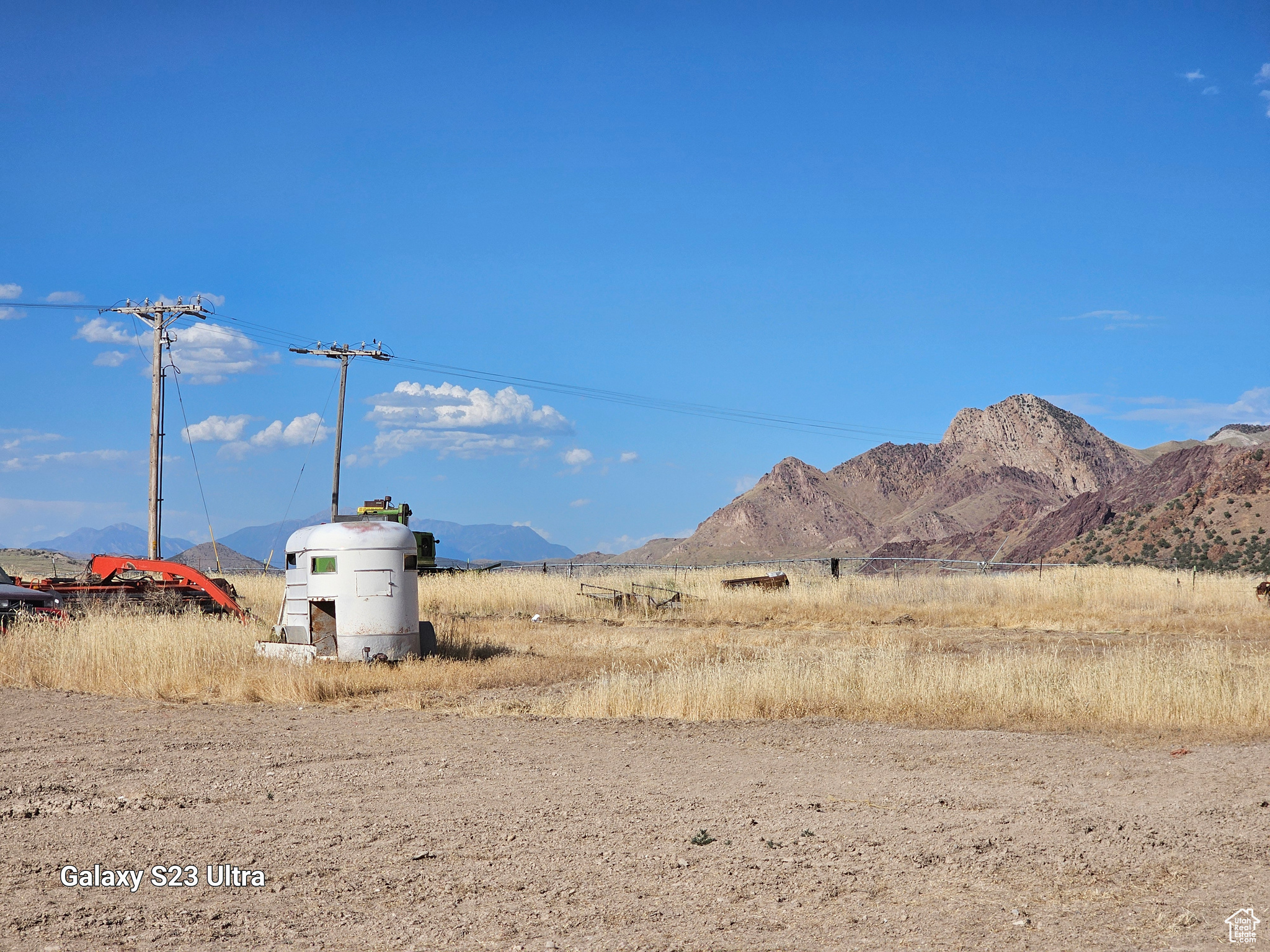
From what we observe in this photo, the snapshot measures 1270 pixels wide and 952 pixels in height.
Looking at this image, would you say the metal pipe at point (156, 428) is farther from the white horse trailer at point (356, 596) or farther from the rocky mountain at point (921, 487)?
the rocky mountain at point (921, 487)

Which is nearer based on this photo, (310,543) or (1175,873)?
(1175,873)

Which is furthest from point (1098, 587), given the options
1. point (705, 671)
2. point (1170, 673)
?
point (705, 671)

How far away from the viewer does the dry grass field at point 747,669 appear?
11.9m

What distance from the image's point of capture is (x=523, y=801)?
25.7 feet

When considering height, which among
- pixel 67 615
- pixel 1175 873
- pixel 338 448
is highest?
pixel 338 448

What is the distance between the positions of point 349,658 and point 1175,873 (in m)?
11.2

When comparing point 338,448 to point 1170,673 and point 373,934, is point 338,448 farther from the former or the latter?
point 373,934

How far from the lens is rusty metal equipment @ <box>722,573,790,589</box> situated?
3047cm

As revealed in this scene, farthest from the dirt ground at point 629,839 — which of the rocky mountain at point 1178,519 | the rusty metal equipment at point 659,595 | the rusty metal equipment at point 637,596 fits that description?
the rocky mountain at point 1178,519

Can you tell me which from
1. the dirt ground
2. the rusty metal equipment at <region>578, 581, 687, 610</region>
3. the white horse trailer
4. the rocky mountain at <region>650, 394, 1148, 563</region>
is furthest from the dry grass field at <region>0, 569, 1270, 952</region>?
the rocky mountain at <region>650, 394, 1148, 563</region>

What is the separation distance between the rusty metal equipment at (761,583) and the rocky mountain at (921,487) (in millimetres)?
69715

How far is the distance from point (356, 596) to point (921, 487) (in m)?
108

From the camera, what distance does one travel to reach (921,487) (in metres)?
117

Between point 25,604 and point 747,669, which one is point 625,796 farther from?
point 25,604
